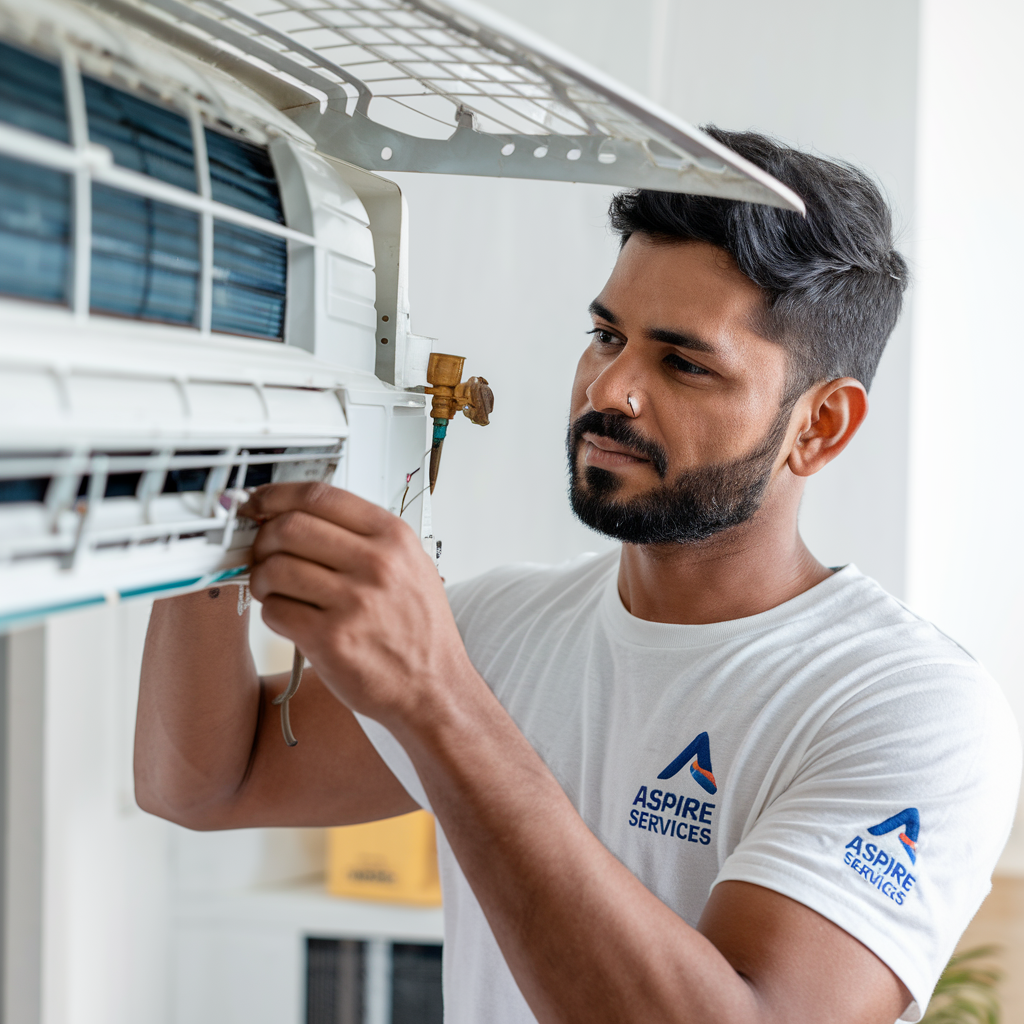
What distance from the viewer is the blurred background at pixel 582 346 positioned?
1975mm

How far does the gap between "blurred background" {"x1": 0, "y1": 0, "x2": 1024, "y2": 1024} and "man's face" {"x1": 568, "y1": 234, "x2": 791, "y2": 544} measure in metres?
1.11

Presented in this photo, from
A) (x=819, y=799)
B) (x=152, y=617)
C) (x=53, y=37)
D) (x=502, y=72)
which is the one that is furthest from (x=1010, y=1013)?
(x=53, y=37)

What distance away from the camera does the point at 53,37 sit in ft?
1.57

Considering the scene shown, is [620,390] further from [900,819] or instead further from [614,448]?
[900,819]

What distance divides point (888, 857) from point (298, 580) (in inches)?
20.6

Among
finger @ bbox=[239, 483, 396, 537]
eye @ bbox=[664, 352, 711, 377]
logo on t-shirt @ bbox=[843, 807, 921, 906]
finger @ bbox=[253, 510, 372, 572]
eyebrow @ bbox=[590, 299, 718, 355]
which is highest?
eyebrow @ bbox=[590, 299, 718, 355]

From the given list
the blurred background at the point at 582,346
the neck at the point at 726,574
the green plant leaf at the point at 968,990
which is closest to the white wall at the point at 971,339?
the blurred background at the point at 582,346

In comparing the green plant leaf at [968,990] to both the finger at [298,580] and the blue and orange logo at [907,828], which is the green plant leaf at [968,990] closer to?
the blue and orange logo at [907,828]

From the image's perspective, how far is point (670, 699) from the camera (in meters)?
0.96

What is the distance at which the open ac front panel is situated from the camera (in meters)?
0.45

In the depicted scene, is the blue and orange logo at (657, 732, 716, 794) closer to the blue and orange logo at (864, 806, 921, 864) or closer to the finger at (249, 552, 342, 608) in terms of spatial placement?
the blue and orange logo at (864, 806, 921, 864)

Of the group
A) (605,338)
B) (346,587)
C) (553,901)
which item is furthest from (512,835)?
(605,338)

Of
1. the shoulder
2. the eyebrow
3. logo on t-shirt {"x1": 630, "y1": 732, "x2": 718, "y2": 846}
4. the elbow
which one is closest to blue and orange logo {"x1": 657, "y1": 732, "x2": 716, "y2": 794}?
logo on t-shirt {"x1": 630, "y1": 732, "x2": 718, "y2": 846}

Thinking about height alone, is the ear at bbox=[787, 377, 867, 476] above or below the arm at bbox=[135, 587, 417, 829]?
above
